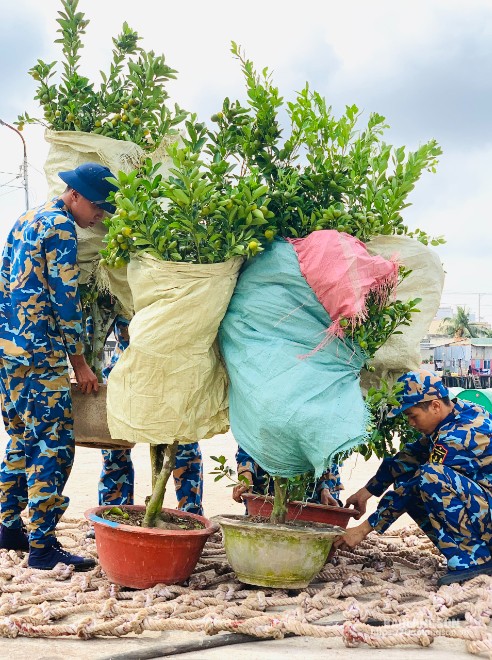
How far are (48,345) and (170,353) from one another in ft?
2.97

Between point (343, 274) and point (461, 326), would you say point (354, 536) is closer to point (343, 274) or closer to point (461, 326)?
point (343, 274)

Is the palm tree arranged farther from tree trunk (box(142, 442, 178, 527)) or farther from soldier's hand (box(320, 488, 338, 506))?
tree trunk (box(142, 442, 178, 527))

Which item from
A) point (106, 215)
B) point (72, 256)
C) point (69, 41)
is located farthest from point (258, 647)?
point (69, 41)

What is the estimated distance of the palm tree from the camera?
2041 inches

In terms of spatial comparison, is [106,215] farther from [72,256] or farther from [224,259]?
[224,259]

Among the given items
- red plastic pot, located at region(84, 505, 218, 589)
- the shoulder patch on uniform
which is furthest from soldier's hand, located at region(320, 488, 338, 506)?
red plastic pot, located at region(84, 505, 218, 589)

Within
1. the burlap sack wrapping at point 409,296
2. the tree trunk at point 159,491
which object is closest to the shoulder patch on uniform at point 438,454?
the burlap sack wrapping at point 409,296

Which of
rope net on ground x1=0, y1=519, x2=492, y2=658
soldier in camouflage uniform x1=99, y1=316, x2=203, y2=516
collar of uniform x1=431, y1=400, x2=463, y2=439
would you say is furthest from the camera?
soldier in camouflage uniform x1=99, y1=316, x2=203, y2=516

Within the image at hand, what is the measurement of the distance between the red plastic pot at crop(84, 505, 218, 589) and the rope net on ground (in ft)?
0.22

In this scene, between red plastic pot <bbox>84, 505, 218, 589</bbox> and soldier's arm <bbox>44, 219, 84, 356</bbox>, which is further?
soldier's arm <bbox>44, 219, 84, 356</bbox>

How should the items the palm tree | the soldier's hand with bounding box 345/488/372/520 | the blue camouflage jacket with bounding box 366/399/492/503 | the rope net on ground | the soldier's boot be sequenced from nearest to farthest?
the rope net on ground < the blue camouflage jacket with bounding box 366/399/492/503 < the soldier's hand with bounding box 345/488/372/520 < the soldier's boot < the palm tree

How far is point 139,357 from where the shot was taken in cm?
323

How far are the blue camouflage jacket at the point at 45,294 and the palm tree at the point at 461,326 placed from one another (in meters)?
49.6

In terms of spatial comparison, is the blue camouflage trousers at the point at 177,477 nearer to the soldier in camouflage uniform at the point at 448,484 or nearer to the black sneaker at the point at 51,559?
the black sneaker at the point at 51,559
